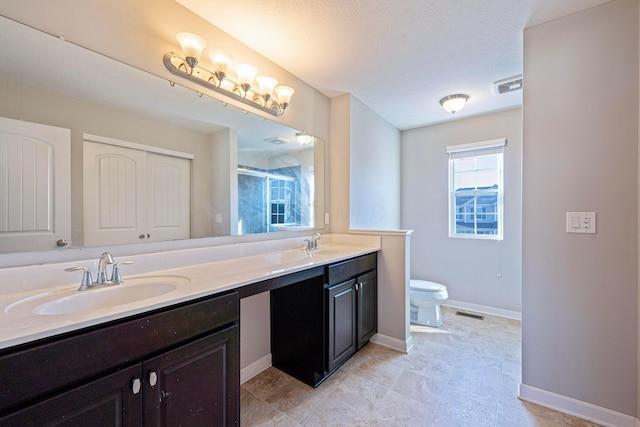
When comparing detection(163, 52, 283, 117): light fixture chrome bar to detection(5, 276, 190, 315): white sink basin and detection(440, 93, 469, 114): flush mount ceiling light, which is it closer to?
detection(5, 276, 190, 315): white sink basin

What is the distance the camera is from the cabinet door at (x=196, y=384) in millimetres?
941

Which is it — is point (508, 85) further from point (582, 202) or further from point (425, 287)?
point (425, 287)

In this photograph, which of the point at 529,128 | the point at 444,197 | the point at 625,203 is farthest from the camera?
the point at 444,197

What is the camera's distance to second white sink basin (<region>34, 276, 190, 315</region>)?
0.99 meters

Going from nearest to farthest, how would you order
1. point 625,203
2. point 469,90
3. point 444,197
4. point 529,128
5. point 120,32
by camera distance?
1. point 120,32
2. point 625,203
3. point 529,128
4. point 469,90
5. point 444,197

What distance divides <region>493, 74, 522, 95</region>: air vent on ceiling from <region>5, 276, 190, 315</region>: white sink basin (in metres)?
2.88

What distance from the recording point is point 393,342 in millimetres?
2320

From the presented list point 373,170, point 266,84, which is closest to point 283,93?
point 266,84

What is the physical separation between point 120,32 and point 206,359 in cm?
157

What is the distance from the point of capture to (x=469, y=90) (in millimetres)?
2533

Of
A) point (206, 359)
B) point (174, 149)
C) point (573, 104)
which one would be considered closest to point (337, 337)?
point (206, 359)

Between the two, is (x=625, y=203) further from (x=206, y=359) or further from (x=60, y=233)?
(x=60, y=233)

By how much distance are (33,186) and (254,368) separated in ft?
5.41

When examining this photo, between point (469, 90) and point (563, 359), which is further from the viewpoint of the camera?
point (469, 90)
